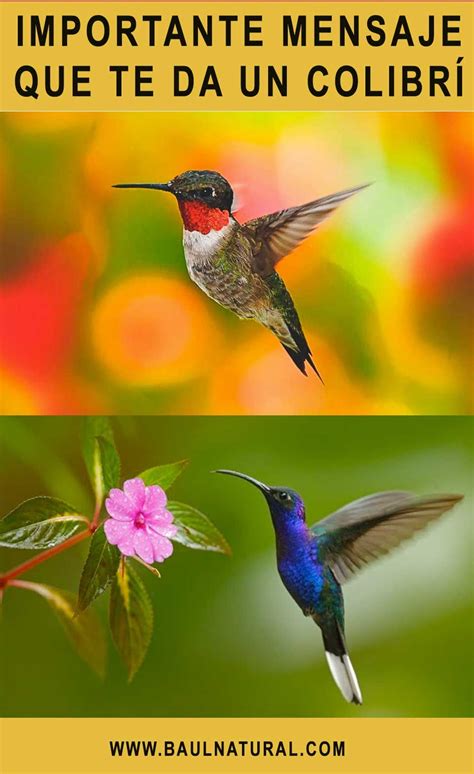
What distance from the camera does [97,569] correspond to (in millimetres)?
1770

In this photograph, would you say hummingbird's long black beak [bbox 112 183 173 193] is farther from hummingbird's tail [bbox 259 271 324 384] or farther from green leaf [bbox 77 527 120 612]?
green leaf [bbox 77 527 120 612]

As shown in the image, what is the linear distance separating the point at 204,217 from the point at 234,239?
0.06m

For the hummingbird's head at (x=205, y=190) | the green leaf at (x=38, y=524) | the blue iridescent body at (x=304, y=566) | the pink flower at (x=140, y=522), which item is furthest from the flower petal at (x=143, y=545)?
the hummingbird's head at (x=205, y=190)

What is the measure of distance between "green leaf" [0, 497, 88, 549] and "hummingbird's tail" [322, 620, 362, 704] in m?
0.48

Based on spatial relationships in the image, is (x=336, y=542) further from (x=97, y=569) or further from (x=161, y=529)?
(x=97, y=569)

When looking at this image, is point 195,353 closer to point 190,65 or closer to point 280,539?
point 280,539

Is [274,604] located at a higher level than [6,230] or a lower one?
lower

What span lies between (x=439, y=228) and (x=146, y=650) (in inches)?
35.5

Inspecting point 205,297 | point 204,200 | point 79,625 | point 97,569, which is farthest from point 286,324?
point 79,625

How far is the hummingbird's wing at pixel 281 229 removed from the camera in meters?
1.81

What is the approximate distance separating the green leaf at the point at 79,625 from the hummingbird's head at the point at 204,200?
674 millimetres

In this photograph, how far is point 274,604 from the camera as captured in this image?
183 centimetres

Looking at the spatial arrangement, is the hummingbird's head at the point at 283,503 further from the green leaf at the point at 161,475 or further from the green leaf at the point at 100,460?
the green leaf at the point at 100,460
